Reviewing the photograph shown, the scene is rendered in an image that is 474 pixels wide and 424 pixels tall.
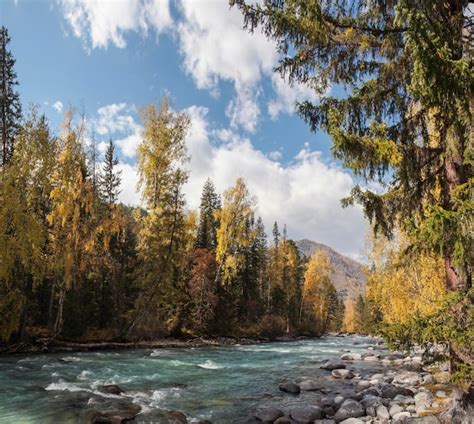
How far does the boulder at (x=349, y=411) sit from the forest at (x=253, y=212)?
2.40m

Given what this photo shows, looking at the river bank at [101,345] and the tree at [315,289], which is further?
the tree at [315,289]

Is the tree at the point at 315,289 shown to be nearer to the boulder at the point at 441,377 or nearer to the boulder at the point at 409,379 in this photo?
the boulder at the point at 409,379

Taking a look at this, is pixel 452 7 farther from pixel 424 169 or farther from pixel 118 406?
pixel 118 406

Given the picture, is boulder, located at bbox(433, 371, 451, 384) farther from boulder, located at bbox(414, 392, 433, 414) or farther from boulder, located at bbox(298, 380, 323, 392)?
boulder, located at bbox(298, 380, 323, 392)

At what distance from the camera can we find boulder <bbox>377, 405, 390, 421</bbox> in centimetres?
919

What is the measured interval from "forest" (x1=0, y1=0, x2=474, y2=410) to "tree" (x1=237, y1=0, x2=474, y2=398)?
3 cm

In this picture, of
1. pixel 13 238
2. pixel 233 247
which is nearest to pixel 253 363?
pixel 13 238

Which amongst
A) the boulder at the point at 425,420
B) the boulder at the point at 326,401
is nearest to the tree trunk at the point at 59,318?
the boulder at the point at 326,401

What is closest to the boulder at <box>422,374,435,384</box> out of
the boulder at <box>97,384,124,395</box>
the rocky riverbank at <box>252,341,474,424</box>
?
the rocky riverbank at <box>252,341,474,424</box>

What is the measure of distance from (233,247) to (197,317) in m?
7.15

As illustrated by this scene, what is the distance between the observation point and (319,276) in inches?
2462

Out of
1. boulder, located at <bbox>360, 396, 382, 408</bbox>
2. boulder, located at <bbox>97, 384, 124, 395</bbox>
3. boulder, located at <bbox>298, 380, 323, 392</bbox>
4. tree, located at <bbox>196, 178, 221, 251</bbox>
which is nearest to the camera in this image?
boulder, located at <bbox>360, 396, 382, 408</bbox>

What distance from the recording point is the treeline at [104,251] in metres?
19.6

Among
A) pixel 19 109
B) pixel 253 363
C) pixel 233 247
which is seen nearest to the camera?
pixel 253 363
